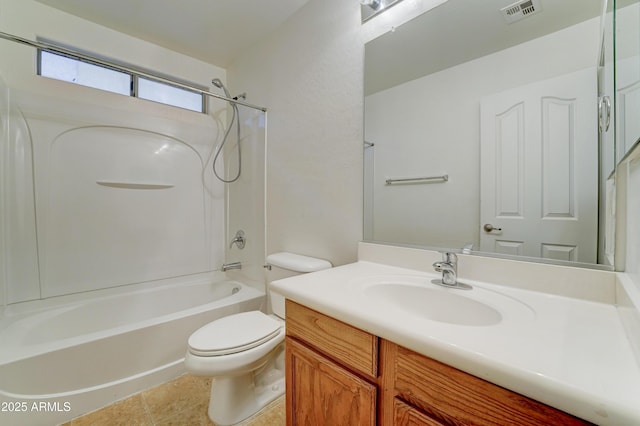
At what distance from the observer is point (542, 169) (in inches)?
34.3

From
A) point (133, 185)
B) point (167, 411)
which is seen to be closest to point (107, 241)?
point (133, 185)

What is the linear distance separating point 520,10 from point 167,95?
101 inches

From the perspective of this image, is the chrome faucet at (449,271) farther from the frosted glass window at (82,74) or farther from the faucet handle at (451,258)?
the frosted glass window at (82,74)

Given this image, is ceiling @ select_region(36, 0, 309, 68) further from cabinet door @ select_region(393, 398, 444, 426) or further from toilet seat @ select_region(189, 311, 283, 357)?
cabinet door @ select_region(393, 398, 444, 426)

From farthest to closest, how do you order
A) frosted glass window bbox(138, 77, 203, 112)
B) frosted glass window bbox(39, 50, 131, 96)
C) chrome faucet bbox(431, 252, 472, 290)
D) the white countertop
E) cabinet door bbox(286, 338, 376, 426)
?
frosted glass window bbox(138, 77, 203, 112), frosted glass window bbox(39, 50, 131, 96), chrome faucet bbox(431, 252, 472, 290), cabinet door bbox(286, 338, 376, 426), the white countertop

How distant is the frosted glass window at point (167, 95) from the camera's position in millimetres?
2207

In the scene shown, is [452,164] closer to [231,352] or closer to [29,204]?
[231,352]

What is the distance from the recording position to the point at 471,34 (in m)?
1.04

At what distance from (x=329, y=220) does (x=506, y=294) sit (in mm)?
926

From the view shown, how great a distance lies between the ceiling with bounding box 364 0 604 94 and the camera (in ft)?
2.83

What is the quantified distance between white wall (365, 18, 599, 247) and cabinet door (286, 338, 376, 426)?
2.13 ft

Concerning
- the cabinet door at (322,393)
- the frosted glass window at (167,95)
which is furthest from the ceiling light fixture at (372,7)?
the frosted glass window at (167,95)

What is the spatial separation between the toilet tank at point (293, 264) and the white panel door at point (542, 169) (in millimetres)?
806

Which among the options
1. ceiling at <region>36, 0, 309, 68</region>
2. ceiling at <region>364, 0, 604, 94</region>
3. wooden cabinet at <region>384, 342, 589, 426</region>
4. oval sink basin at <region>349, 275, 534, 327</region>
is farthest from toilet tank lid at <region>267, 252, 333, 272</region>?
ceiling at <region>36, 0, 309, 68</region>
